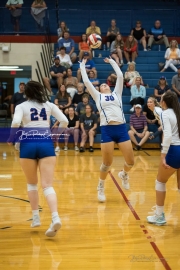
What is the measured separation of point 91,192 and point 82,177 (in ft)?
5.46

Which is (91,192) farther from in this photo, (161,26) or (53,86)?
(161,26)

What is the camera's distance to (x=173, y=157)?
6152 millimetres

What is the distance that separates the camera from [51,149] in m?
5.93

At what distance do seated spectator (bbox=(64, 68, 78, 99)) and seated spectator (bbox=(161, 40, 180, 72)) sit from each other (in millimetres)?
3549

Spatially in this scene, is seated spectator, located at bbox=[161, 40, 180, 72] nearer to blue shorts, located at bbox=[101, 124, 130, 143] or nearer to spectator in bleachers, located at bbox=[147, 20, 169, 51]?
spectator in bleachers, located at bbox=[147, 20, 169, 51]

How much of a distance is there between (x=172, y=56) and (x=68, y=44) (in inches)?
151

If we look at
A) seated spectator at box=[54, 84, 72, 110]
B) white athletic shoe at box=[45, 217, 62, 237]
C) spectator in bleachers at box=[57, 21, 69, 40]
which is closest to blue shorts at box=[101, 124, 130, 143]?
white athletic shoe at box=[45, 217, 62, 237]

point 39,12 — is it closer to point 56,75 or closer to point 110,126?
point 56,75

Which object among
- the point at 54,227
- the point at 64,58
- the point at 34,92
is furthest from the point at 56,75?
the point at 54,227

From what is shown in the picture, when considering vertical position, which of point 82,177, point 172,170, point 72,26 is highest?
point 72,26

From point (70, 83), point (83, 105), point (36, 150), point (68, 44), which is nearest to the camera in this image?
point (36, 150)

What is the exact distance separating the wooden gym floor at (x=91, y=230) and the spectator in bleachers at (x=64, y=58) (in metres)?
7.67

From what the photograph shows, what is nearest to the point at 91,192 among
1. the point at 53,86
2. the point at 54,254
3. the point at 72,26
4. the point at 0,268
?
the point at 54,254

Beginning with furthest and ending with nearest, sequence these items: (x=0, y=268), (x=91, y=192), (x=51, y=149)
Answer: (x=91, y=192) < (x=51, y=149) < (x=0, y=268)
